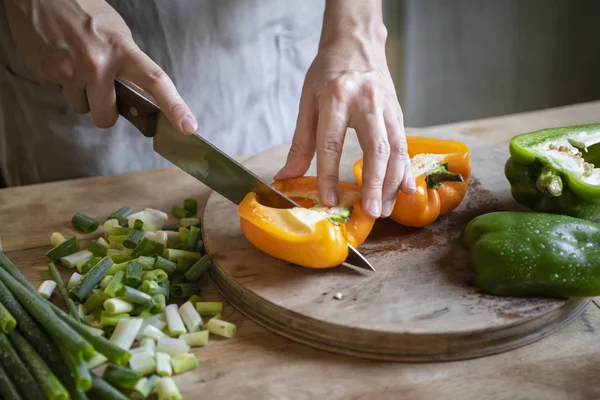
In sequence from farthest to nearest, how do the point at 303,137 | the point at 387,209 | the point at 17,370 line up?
the point at 303,137 → the point at 387,209 → the point at 17,370

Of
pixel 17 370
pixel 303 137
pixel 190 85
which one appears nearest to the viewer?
pixel 17 370

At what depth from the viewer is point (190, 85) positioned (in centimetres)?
243

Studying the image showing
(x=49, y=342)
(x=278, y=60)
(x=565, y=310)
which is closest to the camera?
(x=49, y=342)

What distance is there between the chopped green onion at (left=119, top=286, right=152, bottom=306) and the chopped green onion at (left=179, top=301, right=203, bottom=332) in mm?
81

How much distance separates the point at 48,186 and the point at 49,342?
0.95 meters

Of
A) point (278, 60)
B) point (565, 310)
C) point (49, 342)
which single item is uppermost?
point (278, 60)

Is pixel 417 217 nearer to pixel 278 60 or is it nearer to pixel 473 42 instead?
pixel 278 60

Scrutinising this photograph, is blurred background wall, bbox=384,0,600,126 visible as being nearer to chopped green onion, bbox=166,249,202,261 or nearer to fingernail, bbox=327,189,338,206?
fingernail, bbox=327,189,338,206

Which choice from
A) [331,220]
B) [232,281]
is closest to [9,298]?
[232,281]

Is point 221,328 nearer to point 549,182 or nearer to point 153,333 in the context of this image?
point 153,333

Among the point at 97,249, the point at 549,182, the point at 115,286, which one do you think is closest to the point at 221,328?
the point at 115,286

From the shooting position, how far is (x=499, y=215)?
167cm

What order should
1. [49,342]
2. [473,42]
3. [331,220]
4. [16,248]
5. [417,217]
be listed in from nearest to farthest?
[49,342] → [331,220] → [417,217] → [16,248] → [473,42]

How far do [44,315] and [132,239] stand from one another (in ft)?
1.61
